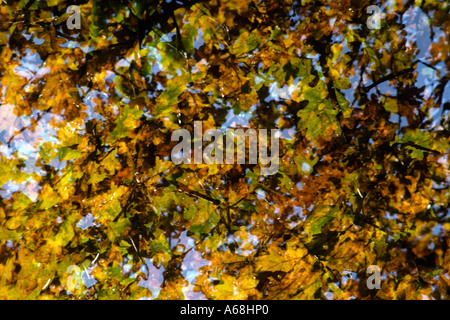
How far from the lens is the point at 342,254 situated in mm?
1167

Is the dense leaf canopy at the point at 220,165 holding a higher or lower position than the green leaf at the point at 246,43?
lower

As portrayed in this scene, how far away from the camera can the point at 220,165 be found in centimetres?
116

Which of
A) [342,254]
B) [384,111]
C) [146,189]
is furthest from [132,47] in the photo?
[342,254]

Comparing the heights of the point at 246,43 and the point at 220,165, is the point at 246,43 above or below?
above

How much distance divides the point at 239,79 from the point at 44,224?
999 mm

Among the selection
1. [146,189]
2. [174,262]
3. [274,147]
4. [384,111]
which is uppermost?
[384,111]

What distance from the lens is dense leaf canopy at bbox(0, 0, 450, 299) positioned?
1092 mm

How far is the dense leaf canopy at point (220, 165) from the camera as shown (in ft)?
3.58

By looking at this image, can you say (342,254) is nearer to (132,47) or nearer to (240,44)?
(240,44)

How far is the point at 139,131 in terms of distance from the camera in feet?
3.67

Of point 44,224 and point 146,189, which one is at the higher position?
point 146,189

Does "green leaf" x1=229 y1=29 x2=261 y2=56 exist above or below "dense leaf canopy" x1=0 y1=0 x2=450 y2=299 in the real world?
above

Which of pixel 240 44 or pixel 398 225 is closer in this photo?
pixel 240 44

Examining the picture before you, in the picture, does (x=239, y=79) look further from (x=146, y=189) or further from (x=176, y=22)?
(x=146, y=189)
